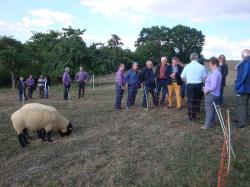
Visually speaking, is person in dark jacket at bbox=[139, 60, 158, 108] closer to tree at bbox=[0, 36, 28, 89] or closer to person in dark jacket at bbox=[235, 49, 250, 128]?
person in dark jacket at bbox=[235, 49, 250, 128]

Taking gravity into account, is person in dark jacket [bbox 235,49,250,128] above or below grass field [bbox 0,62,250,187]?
above

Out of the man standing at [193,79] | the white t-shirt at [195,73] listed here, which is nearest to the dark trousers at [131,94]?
the man standing at [193,79]

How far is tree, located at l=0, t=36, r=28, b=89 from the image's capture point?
5341cm

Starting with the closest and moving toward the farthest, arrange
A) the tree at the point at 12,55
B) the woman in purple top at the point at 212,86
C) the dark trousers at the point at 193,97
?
1. the woman in purple top at the point at 212,86
2. the dark trousers at the point at 193,97
3. the tree at the point at 12,55

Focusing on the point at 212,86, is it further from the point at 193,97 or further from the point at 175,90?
the point at 175,90

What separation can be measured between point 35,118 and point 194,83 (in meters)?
5.04

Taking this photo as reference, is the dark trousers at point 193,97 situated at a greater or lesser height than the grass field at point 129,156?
greater

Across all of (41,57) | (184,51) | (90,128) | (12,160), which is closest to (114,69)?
(41,57)

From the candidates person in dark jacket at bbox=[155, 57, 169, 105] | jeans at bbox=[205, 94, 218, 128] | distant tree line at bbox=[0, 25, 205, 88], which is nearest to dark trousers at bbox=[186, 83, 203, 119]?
jeans at bbox=[205, 94, 218, 128]

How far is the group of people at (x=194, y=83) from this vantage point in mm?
12500

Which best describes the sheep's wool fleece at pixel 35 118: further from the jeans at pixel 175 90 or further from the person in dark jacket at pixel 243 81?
the person in dark jacket at pixel 243 81

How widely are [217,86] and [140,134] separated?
2.65 metres

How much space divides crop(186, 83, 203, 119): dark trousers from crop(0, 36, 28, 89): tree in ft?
139

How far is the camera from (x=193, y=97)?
548 inches
